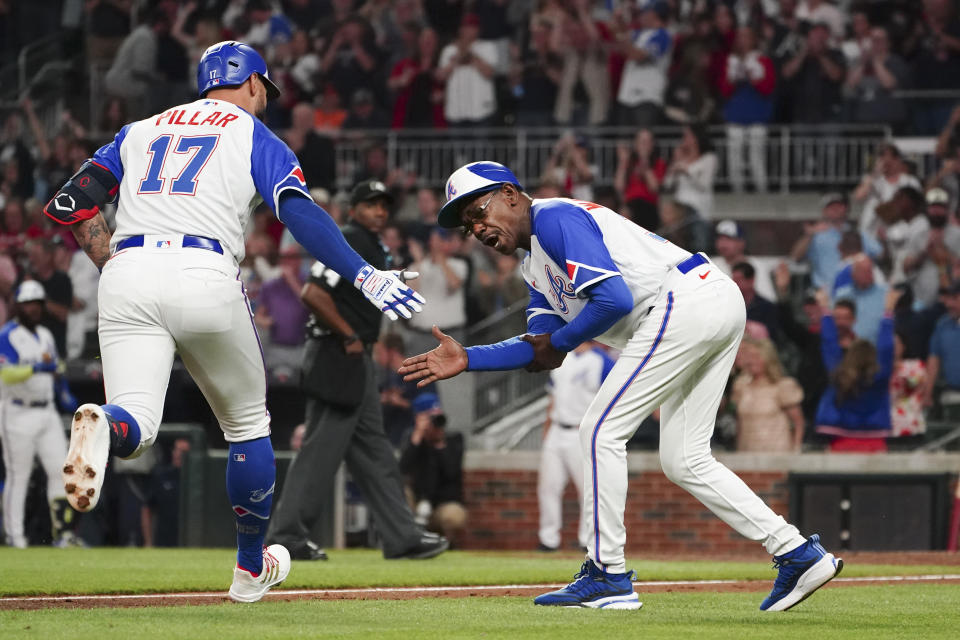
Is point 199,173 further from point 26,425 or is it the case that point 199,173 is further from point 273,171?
point 26,425

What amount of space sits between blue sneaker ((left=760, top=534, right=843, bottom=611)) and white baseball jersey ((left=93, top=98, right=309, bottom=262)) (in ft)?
8.11

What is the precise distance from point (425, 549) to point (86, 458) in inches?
203

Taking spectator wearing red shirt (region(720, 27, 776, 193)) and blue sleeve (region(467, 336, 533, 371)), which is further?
spectator wearing red shirt (region(720, 27, 776, 193))

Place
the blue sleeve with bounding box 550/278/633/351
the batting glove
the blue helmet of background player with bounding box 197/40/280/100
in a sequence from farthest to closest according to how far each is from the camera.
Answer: the blue helmet of background player with bounding box 197/40/280/100 → the blue sleeve with bounding box 550/278/633/351 → the batting glove

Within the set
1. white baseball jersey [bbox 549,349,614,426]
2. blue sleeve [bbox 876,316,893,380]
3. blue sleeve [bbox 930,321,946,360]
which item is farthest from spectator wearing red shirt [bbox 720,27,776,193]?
white baseball jersey [bbox 549,349,614,426]

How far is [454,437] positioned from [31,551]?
152 inches

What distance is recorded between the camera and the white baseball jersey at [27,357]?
13.9 metres

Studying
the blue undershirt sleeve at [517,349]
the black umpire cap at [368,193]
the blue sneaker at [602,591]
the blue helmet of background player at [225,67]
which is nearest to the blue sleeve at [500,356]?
the blue undershirt sleeve at [517,349]

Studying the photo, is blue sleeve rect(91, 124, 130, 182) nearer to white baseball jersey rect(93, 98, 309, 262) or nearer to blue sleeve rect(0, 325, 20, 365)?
white baseball jersey rect(93, 98, 309, 262)

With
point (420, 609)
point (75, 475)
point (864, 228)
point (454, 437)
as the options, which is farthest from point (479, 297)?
point (75, 475)

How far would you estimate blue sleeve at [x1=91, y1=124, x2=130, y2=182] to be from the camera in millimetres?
6340

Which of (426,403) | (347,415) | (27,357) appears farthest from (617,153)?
(347,415)

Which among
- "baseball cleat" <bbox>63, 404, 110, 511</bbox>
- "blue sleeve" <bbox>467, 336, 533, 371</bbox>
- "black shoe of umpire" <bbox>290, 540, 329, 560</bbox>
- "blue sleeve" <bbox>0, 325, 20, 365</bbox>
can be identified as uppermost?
"blue sleeve" <bbox>467, 336, 533, 371</bbox>

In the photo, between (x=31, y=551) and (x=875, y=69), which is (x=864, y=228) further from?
(x=31, y=551)
